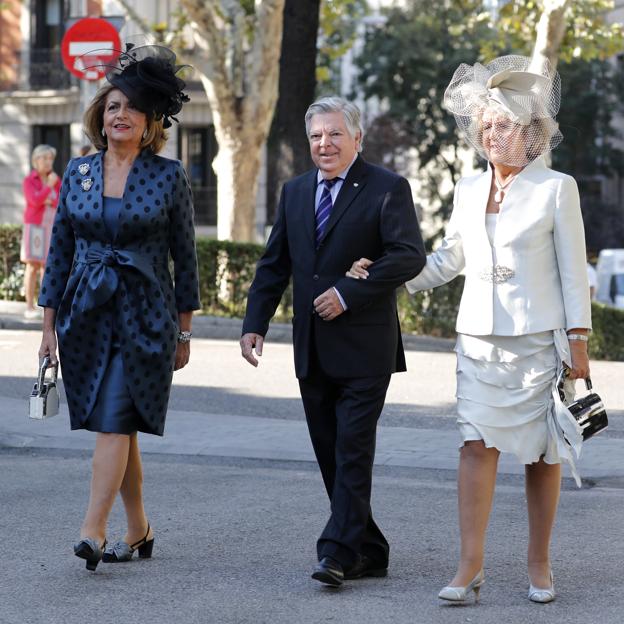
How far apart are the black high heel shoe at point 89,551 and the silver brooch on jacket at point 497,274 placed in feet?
5.91

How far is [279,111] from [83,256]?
14086mm

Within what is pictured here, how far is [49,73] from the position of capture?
4034cm

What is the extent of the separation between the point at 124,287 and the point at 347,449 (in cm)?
109

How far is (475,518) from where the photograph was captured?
5617 millimetres

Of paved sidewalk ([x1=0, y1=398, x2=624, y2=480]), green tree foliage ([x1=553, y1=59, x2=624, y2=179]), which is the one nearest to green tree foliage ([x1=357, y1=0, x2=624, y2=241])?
green tree foliage ([x1=553, y1=59, x2=624, y2=179])

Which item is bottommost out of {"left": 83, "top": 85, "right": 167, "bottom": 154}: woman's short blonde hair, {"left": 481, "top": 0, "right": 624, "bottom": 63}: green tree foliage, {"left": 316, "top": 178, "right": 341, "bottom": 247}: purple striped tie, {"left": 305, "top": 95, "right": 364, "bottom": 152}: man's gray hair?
{"left": 316, "top": 178, "right": 341, "bottom": 247}: purple striped tie

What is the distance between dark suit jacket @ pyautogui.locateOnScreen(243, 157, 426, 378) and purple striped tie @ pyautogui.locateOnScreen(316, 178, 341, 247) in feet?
0.09

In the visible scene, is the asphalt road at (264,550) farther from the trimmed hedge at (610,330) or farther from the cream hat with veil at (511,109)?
the trimmed hedge at (610,330)

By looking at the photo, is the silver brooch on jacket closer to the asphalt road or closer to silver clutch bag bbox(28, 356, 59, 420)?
the asphalt road

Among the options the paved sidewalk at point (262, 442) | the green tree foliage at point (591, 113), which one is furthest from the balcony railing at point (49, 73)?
the paved sidewalk at point (262, 442)

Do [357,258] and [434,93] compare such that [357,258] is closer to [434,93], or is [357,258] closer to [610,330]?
[610,330]

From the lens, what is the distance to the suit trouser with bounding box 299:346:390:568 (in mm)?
5844

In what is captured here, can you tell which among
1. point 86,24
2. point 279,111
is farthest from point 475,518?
point 279,111

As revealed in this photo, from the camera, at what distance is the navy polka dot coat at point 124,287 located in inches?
238
